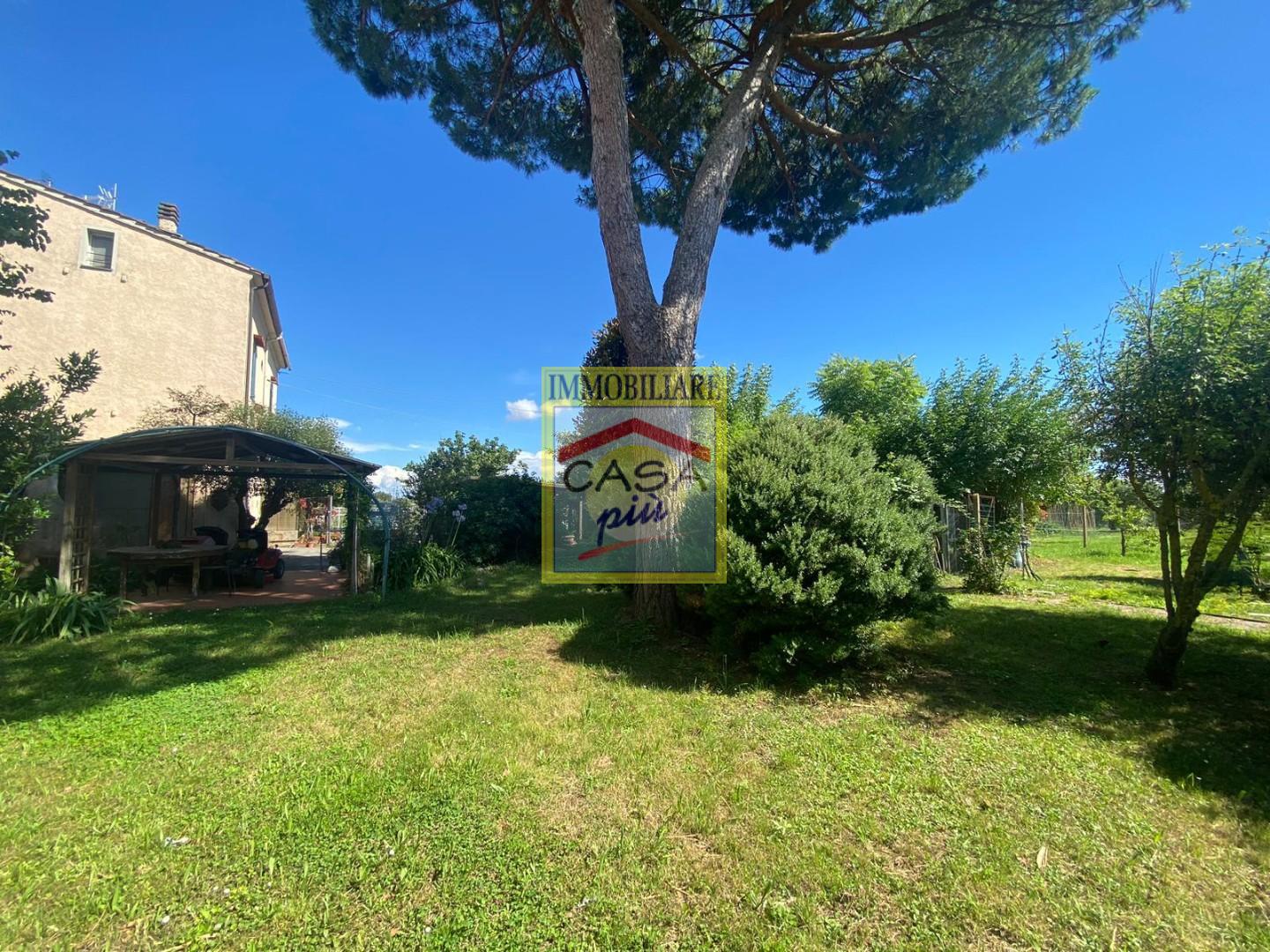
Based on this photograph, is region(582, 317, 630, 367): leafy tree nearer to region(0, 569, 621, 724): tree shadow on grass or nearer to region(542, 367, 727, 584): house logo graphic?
region(542, 367, 727, 584): house logo graphic

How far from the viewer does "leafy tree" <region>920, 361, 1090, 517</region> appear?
9.87 m

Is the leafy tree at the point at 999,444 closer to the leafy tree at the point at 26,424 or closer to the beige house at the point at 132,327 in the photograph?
the leafy tree at the point at 26,424

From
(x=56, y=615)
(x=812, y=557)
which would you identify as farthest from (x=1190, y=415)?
(x=56, y=615)

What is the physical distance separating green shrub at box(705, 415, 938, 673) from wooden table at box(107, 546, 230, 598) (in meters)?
8.37

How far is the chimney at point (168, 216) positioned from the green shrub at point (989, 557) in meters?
19.5

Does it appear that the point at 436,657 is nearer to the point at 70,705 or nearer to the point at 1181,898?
the point at 70,705

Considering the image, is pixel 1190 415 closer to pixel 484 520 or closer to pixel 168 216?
pixel 484 520

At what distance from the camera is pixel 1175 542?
4180mm

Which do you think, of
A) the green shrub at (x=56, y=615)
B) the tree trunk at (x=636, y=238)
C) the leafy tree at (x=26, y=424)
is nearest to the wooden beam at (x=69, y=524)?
the green shrub at (x=56, y=615)

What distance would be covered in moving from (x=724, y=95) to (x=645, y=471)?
257 inches

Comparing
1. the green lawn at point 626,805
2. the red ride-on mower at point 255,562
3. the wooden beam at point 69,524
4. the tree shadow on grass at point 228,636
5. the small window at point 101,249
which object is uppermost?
the small window at point 101,249

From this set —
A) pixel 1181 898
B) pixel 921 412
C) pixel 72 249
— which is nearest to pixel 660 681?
pixel 1181 898

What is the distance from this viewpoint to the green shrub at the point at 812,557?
392cm

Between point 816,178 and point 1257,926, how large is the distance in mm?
9510
